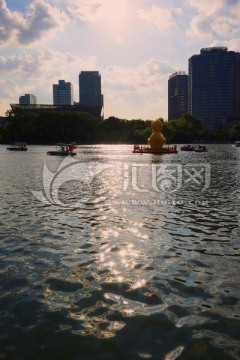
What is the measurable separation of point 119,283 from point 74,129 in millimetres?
148177

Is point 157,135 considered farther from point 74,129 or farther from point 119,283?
point 74,129

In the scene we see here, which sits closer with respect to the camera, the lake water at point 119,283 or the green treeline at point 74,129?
the lake water at point 119,283

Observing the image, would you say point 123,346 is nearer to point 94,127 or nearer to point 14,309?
point 14,309

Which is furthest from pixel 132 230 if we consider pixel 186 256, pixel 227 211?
pixel 227 211

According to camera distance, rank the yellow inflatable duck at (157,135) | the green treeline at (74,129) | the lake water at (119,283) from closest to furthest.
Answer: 1. the lake water at (119,283)
2. the yellow inflatable duck at (157,135)
3. the green treeline at (74,129)

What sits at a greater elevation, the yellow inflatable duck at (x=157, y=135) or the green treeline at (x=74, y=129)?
the green treeline at (x=74, y=129)

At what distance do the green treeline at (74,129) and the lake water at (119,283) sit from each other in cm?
13697

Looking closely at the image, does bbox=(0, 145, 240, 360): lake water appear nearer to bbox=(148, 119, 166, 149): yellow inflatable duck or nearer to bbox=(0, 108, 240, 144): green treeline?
bbox=(148, 119, 166, 149): yellow inflatable duck

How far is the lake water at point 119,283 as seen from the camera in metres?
6.04

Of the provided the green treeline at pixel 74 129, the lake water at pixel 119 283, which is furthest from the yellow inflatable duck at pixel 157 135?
the green treeline at pixel 74 129

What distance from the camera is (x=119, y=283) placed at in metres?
8.52

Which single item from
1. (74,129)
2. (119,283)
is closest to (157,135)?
(119,283)

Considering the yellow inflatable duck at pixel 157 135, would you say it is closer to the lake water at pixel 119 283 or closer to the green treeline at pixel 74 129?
the lake water at pixel 119 283

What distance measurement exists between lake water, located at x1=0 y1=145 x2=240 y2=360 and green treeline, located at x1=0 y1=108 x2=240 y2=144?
13697 cm
